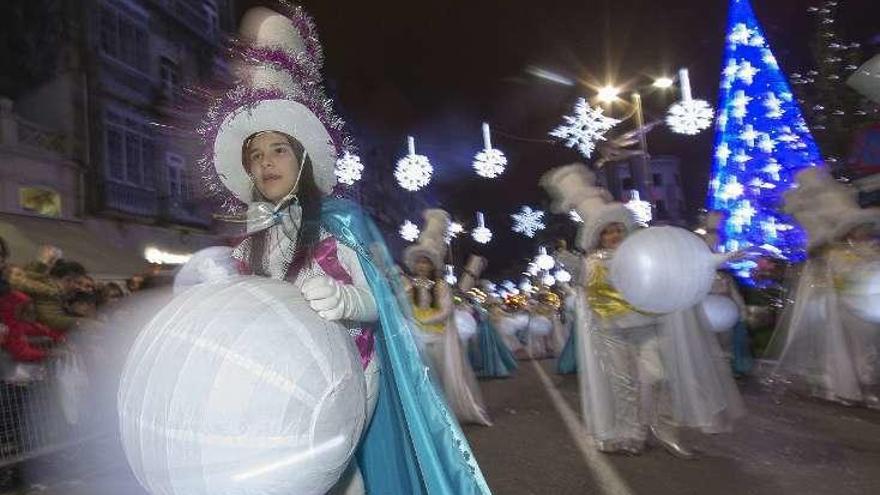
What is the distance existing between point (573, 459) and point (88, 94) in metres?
20.7

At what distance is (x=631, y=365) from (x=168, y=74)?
24337 mm

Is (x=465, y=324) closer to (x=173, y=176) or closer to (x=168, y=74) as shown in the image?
(x=173, y=176)

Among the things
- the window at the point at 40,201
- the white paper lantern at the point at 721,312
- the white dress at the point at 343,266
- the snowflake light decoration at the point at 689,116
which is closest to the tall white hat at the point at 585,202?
the white paper lantern at the point at 721,312

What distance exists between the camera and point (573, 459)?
5.73 metres

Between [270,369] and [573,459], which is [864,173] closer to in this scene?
[573,459]

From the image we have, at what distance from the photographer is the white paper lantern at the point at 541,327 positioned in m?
20.8

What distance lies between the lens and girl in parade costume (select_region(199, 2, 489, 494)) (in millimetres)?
2514

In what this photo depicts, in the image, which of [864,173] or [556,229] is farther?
[556,229]

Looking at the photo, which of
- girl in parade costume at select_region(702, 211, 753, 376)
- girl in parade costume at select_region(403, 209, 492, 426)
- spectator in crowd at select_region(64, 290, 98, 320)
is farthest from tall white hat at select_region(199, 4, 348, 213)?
girl in parade costume at select_region(702, 211, 753, 376)

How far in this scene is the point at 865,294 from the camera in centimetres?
757

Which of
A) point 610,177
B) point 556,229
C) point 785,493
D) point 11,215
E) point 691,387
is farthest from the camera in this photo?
point 610,177

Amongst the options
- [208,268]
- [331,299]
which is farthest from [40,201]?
[331,299]

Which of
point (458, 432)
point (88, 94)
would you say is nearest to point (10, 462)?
point (458, 432)

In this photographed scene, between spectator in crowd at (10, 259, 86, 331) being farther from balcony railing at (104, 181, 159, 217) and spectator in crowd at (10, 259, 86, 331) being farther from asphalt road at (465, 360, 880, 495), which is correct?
balcony railing at (104, 181, 159, 217)
